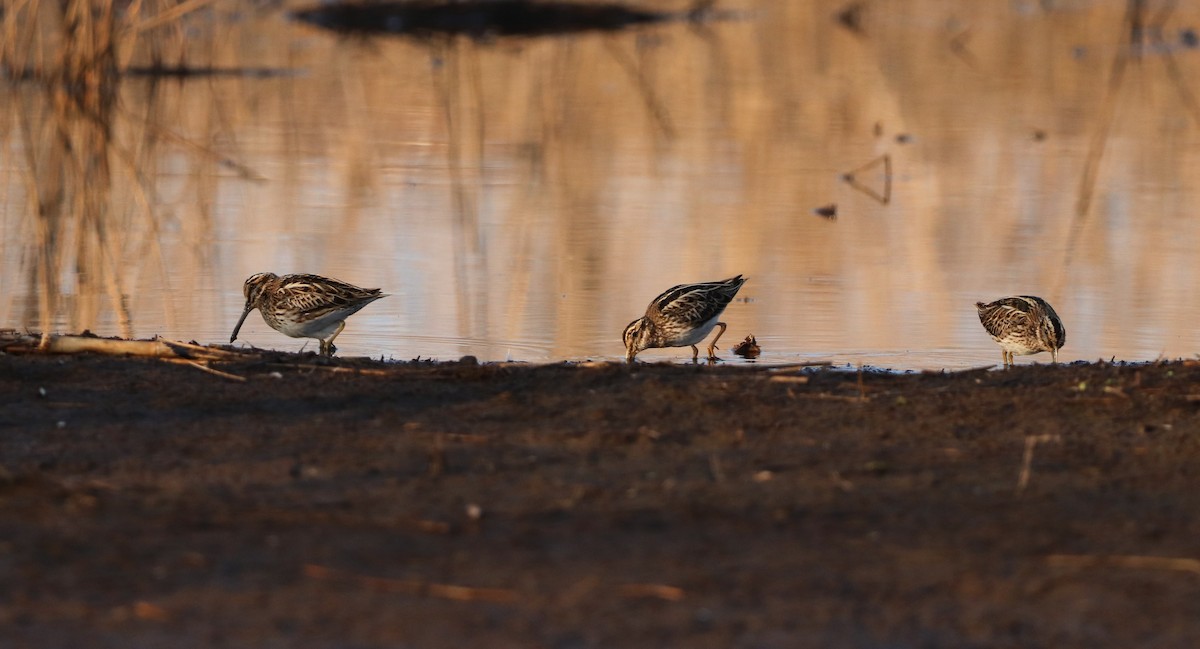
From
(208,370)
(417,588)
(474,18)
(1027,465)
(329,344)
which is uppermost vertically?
(474,18)

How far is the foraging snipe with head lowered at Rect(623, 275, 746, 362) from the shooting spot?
30.5ft

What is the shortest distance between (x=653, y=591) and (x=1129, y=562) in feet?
4.41

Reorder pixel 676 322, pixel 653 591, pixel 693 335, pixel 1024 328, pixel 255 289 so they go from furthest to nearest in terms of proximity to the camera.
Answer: pixel 255 289, pixel 693 335, pixel 676 322, pixel 1024 328, pixel 653 591

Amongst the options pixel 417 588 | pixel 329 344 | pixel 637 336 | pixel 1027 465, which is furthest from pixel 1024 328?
pixel 417 588

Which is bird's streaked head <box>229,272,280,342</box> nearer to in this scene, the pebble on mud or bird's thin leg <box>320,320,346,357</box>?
bird's thin leg <box>320,320,346,357</box>

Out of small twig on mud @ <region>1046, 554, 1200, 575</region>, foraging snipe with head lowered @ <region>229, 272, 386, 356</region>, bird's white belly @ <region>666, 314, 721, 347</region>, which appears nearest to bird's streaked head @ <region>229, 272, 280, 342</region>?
foraging snipe with head lowered @ <region>229, 272, 386, 356</region>

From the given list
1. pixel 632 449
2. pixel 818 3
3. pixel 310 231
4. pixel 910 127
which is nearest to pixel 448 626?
pixel 632 449

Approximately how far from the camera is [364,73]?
85.5 feet

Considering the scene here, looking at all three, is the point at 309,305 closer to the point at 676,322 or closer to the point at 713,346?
the point at 676,322

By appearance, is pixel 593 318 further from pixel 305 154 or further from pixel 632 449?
pixel 305 154

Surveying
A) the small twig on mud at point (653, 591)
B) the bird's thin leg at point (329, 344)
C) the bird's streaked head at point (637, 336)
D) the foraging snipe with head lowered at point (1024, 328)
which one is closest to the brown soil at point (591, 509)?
the small twig on mud at point (653, 591)

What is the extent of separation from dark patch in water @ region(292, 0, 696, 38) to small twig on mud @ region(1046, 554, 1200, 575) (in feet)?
95.4

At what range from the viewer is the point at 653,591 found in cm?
454

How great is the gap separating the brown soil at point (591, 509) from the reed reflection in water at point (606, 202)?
7.12 feet
